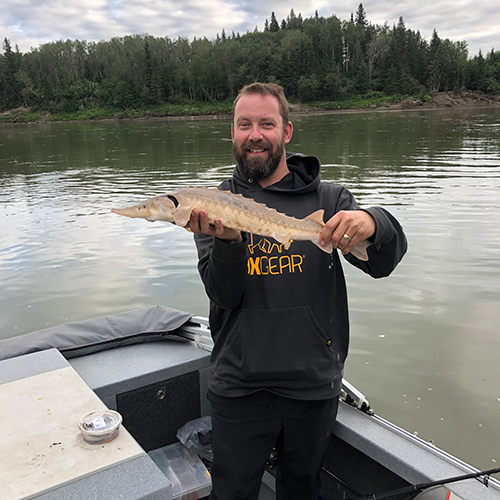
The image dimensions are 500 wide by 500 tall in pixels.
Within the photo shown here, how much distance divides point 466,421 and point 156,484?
147 inches

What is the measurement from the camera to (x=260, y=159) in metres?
2.55

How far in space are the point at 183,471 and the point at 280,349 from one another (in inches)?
56.3

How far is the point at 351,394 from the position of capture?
106 inches

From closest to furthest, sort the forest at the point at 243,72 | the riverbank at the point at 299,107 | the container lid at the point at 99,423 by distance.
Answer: the container lid at the point at 99,423, the riverbank at the point at 299,107, the forest at the point at 243,72

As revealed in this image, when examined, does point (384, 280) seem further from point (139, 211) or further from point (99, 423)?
point (99, 423)

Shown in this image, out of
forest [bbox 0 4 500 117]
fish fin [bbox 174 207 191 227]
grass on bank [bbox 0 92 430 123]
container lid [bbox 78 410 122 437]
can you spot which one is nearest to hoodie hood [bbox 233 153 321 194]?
fish fin [bbox 174 207 191 227]

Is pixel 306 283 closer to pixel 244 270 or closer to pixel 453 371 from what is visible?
pixel 244 270

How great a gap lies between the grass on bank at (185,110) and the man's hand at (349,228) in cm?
7761

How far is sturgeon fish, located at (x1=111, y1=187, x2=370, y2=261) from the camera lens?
2199 mm

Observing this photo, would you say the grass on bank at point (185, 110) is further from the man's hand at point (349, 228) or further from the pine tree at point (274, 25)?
the man's hand at point (349, 228)

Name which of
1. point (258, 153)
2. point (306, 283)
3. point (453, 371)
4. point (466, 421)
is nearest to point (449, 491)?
point (306, 283)

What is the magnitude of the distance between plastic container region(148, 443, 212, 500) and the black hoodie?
1.03 metres

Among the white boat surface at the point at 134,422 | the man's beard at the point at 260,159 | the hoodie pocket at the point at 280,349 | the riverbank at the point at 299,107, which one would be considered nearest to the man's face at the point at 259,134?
the man's beard at the point at 260,159

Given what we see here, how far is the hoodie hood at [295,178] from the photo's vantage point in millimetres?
2594
